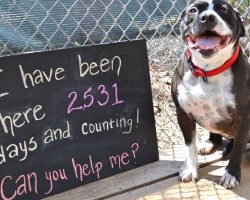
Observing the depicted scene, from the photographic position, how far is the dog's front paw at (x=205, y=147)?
320 centimetres

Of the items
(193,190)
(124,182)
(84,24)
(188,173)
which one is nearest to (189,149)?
(188,173)

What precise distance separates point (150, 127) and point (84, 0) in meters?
1.04

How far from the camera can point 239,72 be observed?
273 cm

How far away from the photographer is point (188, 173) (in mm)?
2881

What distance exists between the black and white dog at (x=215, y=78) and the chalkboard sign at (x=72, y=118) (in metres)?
0.25

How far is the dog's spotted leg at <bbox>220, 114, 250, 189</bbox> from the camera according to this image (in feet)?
9.09

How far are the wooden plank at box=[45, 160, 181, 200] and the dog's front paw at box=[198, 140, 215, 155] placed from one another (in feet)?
0.62

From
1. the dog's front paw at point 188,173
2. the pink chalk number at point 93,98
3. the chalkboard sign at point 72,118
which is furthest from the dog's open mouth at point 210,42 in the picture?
the dog's front paw at point 188,173

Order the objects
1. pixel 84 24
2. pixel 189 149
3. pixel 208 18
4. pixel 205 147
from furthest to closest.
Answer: pixel 84 24, pixel 205 147, pixel 189 149, pixel 208 18

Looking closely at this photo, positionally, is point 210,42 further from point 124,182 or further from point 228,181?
point 124,182

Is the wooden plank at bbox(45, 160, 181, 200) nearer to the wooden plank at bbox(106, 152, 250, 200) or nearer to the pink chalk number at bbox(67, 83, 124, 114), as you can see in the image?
the wooden plank at bbox(106, 152, 250, 200)

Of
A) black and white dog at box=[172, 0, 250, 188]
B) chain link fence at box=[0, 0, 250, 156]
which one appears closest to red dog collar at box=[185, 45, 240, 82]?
black and white dog at box=[172, 0, 250, 188]

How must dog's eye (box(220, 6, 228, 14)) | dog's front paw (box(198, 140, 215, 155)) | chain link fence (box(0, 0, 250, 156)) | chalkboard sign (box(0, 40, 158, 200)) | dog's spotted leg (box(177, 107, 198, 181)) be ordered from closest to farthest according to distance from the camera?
chalkboard sign (box(0, 40, 158, 200)), dog's eye (box(220, 6, 228, 14)), dog's spotted leg (box(177, 107, 198, 181)), dog's front paw (box(198, 140, 215, 155)), chain link fence (box(0, 0, 250, 156))

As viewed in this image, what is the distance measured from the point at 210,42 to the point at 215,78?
193mm
